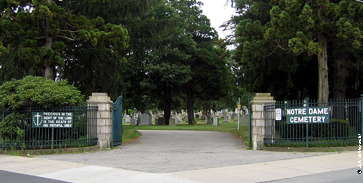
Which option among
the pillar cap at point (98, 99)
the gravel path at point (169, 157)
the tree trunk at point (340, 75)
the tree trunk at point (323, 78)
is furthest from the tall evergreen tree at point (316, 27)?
the pillar cap at point (98, 99)

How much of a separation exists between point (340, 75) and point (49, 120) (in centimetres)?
1543

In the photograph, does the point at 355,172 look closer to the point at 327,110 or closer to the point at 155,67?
the point at 327,110

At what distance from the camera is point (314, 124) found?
14320 millimetres

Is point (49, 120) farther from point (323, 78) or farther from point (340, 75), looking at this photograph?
point (340, 75)

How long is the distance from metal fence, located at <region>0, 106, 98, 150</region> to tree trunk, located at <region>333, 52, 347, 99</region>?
44.3 ft

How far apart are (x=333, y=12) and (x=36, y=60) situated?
43.4ft

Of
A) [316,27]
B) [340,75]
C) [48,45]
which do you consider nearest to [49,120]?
[48,45]

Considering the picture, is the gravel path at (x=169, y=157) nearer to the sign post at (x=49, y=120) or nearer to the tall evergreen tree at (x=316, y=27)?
the sign post at (x=49, y=120)

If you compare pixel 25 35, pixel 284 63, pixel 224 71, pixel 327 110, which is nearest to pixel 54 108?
pixel 25 35

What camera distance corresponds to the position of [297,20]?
56.8 feet

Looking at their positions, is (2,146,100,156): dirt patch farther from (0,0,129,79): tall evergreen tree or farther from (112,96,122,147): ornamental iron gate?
(0,0,129,79): tall evergreen tree

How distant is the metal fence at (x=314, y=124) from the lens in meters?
13.9

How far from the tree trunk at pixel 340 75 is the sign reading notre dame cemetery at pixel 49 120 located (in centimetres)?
1400

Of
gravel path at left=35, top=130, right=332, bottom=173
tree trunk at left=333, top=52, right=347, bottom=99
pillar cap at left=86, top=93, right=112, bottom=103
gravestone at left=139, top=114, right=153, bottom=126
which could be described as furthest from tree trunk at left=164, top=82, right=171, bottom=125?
gravel path at left=35, top=130, right=332, bottom=173
